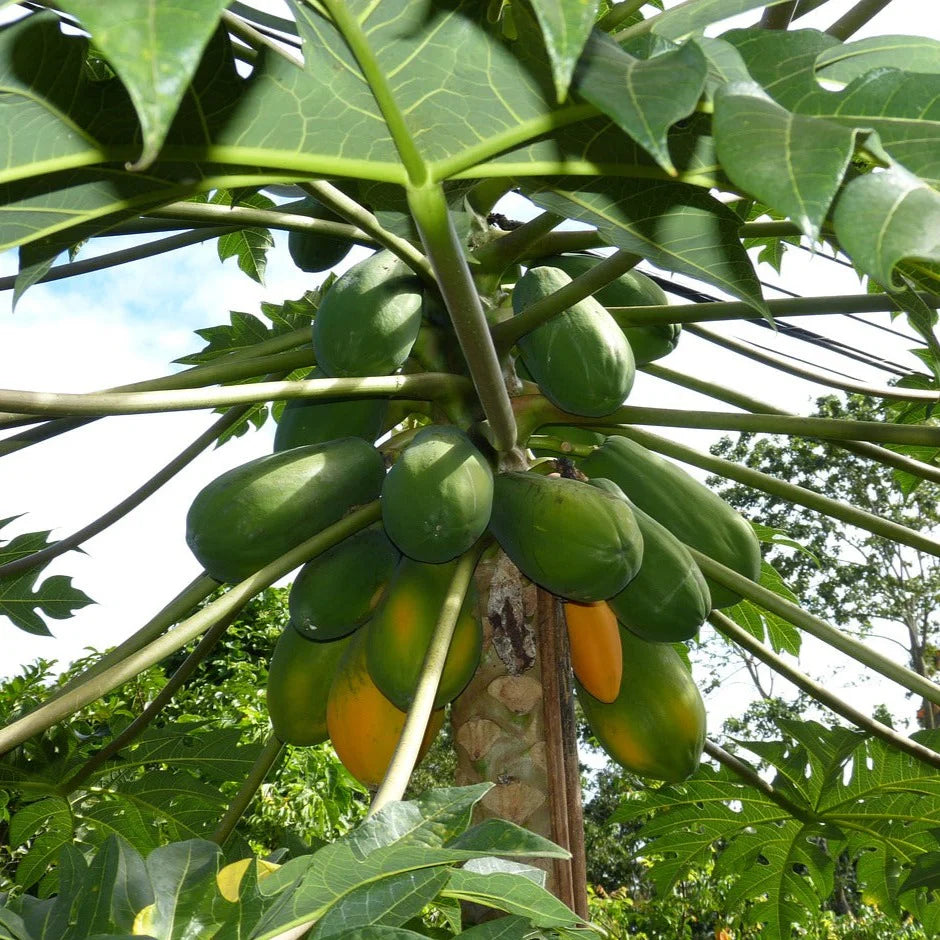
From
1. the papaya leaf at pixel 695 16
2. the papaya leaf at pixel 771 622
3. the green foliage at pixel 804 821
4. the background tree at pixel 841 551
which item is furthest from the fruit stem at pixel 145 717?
the background tree at pixel 841 551

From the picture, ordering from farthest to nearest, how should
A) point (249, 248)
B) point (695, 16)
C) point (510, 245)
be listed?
point (249, 248)
point (510, 245)
point (695, 16)

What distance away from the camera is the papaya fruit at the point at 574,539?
1229mm

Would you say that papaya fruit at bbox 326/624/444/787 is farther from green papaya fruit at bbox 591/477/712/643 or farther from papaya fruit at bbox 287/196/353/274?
papaya fruit at bbox 287/196/353/274

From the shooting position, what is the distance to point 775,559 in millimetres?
16266

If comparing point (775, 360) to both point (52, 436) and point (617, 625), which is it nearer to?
point (617, 625)

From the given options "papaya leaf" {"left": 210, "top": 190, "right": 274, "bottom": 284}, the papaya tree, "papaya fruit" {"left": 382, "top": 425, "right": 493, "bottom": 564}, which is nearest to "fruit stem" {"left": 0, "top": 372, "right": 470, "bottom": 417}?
the papaya tree

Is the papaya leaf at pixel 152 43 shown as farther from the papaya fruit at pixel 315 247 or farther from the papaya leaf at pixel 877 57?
the papaya fruit at pixel 315 247

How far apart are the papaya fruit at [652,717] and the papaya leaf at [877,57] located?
787 millimetres

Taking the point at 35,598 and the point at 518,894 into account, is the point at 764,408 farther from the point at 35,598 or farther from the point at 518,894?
the point at 35,598

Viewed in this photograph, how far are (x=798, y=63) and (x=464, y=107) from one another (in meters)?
0.27

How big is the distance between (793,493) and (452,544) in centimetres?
56

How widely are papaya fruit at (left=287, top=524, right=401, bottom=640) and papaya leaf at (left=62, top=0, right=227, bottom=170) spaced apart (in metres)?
0.85

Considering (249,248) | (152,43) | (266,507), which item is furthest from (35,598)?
(152,43)

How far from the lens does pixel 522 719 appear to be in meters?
1.40
